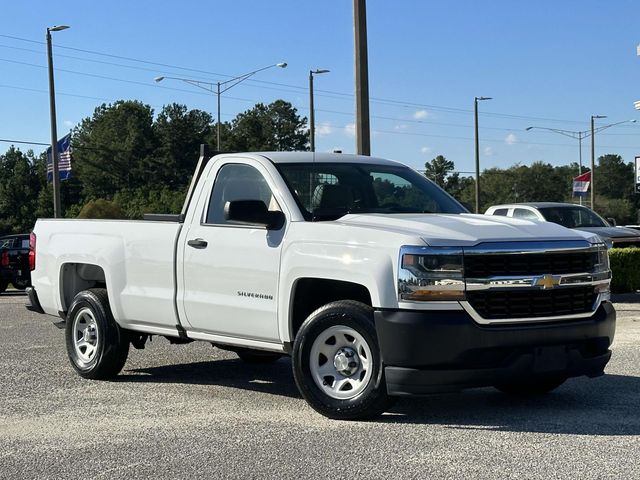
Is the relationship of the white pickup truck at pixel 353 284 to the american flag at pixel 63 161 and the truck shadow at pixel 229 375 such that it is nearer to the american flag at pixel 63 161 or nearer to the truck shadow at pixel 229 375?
the truck shadow at pixel 229 375

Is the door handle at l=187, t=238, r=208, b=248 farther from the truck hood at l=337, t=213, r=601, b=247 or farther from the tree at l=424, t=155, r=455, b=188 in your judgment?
the tree at l=424, t=155, r=455, b=188

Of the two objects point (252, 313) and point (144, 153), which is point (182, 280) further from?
point (144, 153)

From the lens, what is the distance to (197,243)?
24.7 ft

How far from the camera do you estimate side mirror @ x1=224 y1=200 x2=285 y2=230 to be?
6930 millimetres

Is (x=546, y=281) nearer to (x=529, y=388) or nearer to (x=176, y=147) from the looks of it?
(x=529, y=388)

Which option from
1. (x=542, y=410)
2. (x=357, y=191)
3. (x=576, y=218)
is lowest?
(x=542, y=410)

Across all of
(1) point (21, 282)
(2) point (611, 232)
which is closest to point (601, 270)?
(2) point (611, 232)

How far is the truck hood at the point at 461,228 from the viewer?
620 cm

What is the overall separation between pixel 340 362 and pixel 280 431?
656 millimetres

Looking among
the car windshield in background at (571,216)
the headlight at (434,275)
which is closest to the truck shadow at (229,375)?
the headlight at (434,275)

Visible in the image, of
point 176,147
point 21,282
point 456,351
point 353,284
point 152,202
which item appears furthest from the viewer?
point 176,147

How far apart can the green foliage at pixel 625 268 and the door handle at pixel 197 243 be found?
1078 cm

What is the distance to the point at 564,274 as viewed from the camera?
21.1 feet

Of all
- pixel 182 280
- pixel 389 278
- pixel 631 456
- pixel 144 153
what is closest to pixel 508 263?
pixel 389 278
